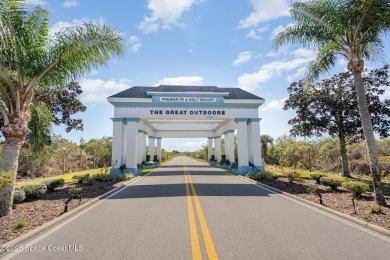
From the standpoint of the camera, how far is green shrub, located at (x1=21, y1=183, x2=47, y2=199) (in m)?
9.16

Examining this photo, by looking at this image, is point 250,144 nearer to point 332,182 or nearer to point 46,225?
point 332,182

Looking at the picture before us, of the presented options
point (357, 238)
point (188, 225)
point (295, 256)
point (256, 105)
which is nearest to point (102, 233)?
point (188, 225)

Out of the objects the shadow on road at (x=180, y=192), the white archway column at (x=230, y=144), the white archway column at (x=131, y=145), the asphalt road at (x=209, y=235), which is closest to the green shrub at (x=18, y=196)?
the asphalt road at (x=209, y=235)

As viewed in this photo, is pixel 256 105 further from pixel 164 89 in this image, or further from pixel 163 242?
pixel 163 242

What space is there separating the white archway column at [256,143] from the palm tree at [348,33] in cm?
1030

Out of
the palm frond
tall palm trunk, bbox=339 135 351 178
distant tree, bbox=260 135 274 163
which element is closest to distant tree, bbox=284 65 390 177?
tall palm trunk, bbox=339 135 351 178

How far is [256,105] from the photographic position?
2100 centimetres

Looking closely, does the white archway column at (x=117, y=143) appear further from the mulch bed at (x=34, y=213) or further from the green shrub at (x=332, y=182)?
the green shrub at (x=332, y=182)

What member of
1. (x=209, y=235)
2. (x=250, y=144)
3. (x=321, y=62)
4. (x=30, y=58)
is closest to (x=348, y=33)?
(x=321, y=62)

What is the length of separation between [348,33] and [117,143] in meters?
17.3

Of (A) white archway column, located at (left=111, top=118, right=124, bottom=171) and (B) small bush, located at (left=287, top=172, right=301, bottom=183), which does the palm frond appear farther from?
(A) white archway column, located at (left=111, top=118, right=124, bottom=171)

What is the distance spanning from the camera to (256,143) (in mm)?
20406

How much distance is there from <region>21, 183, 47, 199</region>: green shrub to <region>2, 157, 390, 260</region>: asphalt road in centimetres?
348

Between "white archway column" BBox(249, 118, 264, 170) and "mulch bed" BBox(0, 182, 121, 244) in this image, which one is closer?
"mulch bed" BBox(0, 182, 121, 244)
